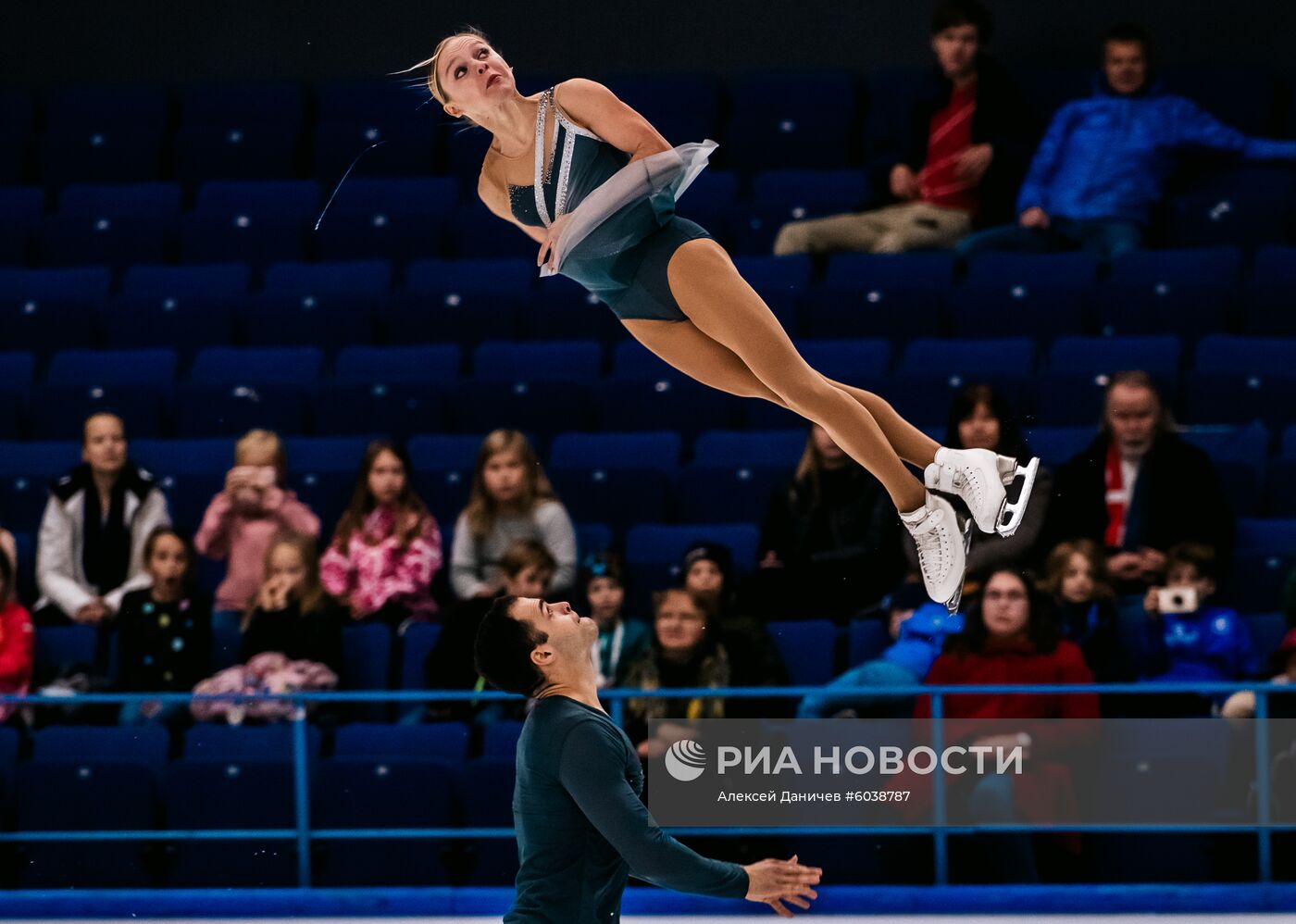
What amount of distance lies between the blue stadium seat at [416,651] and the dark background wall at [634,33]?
2.95 m

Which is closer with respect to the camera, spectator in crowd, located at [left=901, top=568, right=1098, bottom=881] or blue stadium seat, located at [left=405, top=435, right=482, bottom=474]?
spectator in crowd, located at [left=901, top=568, right=1098, bottom=881]

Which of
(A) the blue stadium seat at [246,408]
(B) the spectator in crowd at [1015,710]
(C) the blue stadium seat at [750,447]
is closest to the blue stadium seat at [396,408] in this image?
(A) the blue stadium seat at [246,408]

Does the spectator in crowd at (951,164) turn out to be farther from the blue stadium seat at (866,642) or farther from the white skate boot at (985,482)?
the white skate boot at (985,482)

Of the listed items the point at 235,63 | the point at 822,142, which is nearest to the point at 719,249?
the point at 822,142

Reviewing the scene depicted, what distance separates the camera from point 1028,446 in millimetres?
6785

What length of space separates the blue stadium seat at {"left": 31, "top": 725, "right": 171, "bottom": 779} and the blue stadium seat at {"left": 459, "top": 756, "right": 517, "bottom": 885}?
1063 millimetres

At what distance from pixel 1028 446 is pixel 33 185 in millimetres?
5347

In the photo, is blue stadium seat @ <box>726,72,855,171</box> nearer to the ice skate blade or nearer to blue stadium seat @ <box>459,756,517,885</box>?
blue stadium seat @ <box>459,756,517,885</box>

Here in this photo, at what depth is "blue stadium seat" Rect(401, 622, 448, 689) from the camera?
6.66 m

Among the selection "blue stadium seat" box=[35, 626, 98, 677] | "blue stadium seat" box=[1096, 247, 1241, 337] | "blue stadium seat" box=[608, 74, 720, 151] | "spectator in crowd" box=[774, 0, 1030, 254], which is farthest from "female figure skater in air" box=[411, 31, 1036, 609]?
"blue stadium seat" box=[608, 74, 720, 151]

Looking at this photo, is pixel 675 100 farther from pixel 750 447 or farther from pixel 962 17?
pixel 750 447

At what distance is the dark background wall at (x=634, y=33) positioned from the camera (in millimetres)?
8922

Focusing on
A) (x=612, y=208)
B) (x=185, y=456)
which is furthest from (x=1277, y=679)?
(x=185, y=456)

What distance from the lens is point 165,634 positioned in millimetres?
6727
